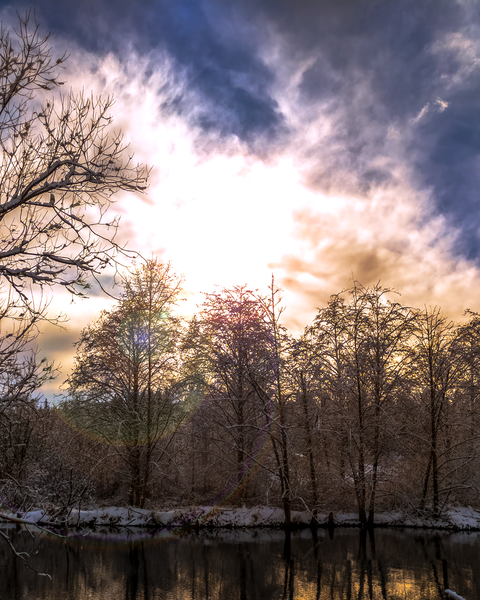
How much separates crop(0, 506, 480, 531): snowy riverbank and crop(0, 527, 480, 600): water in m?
1.58

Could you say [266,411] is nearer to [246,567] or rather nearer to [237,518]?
[237,518]

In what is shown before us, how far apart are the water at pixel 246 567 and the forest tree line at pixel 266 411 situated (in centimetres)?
366

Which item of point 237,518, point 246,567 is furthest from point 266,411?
point 246,567

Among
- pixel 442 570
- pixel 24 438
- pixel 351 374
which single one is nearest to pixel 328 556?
pixel 442 570

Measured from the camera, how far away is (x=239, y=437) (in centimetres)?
2661

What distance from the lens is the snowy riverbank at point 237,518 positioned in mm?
24266

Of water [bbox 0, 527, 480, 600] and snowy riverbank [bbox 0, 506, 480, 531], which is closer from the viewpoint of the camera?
water [bbox 0, 527, 480, 600]

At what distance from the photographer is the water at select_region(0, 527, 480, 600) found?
13656 millimetres

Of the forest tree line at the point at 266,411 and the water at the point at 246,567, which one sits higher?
the forest tree line at the point at 266,411

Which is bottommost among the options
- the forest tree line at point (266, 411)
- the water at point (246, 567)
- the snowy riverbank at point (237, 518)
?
the water at point (246, 567)

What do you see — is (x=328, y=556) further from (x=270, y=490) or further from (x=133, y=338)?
(x=133, y=338)

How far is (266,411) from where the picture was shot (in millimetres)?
25641

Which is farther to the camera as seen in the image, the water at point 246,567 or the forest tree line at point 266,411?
the forest tree line at point 266,411

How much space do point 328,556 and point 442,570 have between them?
4.19 m
